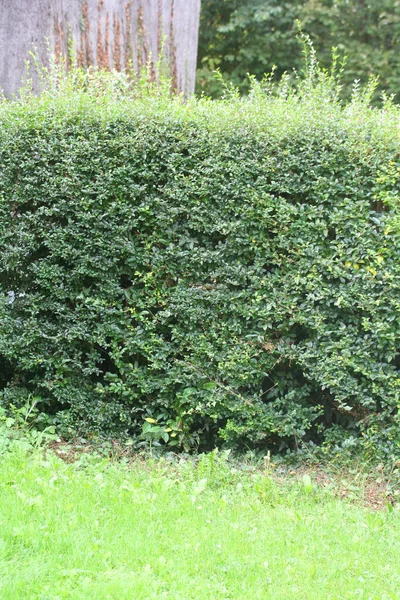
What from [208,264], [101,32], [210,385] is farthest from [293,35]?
[210,385]

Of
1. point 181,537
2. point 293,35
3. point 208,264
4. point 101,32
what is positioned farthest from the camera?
point 293,35

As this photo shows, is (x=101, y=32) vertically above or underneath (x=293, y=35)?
underneath

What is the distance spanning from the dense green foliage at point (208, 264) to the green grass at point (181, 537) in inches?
29.5

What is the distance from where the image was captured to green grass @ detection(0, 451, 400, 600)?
3213mm

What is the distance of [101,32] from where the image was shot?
8.27 meters

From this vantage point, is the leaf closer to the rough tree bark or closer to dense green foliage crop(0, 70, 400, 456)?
dense green foliage crop(0, 70, 400, 456)

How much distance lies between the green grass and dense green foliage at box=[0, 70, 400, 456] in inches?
→ 29.5

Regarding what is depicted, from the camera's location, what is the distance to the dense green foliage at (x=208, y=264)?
505cm

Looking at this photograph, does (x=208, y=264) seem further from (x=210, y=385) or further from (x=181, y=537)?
(x=181, y=537)

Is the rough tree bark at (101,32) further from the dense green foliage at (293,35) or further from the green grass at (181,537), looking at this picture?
the dense green foliage at (293,35)

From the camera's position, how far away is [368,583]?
3449 millimetres

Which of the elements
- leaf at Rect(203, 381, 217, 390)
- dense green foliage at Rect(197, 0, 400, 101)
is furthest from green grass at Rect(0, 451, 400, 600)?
dense green foliage at Rect(197, 0, 400, 101)

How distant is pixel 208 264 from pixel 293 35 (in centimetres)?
1494

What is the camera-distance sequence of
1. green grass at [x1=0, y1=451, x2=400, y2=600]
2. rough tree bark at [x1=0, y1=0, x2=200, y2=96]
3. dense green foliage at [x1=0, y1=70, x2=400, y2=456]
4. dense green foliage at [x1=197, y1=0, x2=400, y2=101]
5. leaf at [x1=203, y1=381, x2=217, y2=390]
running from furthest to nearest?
dense green foliage at [x1=197, y1=0, x2=400, y2=101] → rough tree bark at [x1=0, y1=0, x2=200, y2=96] → leaf at [x1=203, y1=381, x2=217, y2=390] → dense green foliage at [x1=0, y1=70, x2=400, y2=456] → green grass at [x1=0, y1=451, x2=400, y2=600]
